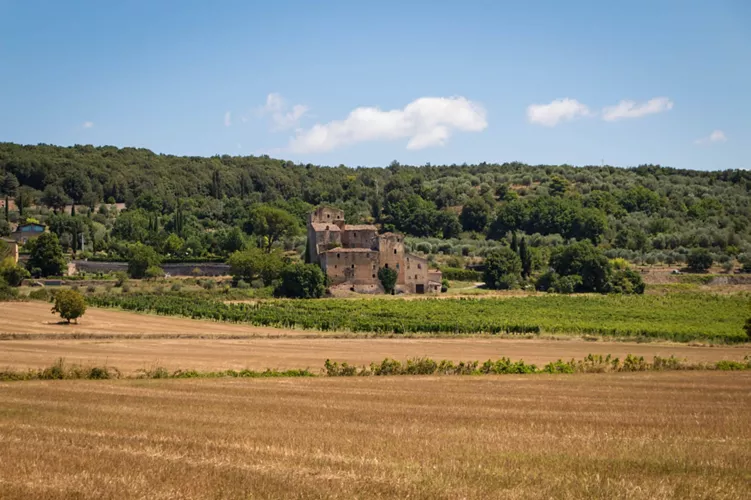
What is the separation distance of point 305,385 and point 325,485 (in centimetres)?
1518

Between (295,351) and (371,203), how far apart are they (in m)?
97.7

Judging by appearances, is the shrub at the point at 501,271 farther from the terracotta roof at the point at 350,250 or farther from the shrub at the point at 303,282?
the shrub at the point at 303,282

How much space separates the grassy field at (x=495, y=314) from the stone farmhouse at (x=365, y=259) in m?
8.07

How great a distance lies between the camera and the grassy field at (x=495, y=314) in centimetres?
5488

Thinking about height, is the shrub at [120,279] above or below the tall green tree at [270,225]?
below

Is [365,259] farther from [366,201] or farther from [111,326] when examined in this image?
[366,201]

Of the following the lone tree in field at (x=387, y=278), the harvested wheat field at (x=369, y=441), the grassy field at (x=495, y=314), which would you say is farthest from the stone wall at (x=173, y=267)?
the harvested wheat field at (x=369, y=441)

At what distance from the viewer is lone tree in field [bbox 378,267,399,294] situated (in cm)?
7756

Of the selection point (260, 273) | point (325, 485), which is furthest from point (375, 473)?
point (260, 273)

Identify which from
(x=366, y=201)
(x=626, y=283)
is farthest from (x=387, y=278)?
(x=366, y=201)

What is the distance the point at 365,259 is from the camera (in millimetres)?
77938

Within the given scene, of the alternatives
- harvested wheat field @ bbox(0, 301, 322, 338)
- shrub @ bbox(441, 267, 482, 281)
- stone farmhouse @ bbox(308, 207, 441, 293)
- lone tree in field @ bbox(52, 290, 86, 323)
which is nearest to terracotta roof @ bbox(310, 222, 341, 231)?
stone farmhouse @ bbox(308, 207, 441, 293)

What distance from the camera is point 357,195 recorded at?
14988cm

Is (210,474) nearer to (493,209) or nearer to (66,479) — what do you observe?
(66,479)
